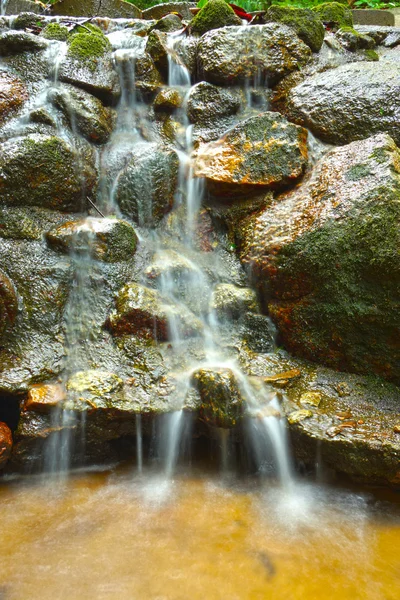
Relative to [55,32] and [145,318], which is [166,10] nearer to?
[55,32]

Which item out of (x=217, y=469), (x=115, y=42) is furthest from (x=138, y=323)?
(x=115, y=42)

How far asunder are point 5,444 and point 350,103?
5.13 metres

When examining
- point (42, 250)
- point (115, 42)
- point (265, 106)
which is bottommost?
point (42, 250)

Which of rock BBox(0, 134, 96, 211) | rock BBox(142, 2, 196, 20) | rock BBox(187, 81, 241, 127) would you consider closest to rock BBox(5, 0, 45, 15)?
rock BBox(142, 2, 196, 20)

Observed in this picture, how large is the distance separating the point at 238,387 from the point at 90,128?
381 cm

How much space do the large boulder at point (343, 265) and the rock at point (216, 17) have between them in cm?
367

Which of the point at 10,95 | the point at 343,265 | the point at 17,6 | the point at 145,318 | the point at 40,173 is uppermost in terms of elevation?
the point at 17,6

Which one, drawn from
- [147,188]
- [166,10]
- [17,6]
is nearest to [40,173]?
[147,188]

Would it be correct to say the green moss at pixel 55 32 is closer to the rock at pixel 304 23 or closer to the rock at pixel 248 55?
the rock at pixel 248 55

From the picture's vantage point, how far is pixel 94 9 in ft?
27.7

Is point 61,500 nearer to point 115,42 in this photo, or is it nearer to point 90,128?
point 90,128

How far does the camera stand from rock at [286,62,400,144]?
464 centimetres

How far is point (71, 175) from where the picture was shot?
4.52 meters

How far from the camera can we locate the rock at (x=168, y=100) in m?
5.66
